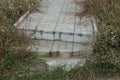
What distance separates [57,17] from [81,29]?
0.89 m

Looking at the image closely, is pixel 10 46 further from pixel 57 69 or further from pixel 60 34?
pixel 60 34

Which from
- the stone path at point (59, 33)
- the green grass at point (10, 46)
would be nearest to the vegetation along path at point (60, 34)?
the stone path at point (59, 33)

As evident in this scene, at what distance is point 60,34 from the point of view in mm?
4902

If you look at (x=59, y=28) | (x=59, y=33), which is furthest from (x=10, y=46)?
(x=59, y=28)

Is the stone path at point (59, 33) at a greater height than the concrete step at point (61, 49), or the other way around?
the stone path at point (59, 33)

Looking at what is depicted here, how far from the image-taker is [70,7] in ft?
21.9

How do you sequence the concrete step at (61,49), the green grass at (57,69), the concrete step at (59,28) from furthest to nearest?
the concrete step at (59,28) < the concrete step at (61,49) < the green grass at (57,69)

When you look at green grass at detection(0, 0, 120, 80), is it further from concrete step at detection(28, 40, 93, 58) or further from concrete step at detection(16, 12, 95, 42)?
concrete step at detection(16, 12, 95, 42)

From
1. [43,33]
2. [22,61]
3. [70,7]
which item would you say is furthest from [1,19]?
[70,7]

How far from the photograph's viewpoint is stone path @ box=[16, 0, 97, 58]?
4586 millimetres

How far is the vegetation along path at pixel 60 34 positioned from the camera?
4570 mm

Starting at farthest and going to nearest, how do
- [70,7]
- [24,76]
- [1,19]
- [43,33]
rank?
1. [70,7]
2. [1,19]
3. [43,33]
4. [24,76]

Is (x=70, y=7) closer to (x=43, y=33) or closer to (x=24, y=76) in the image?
(x=43, y=33)

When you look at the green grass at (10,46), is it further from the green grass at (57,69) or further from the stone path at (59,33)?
the stone path at (59,33)
